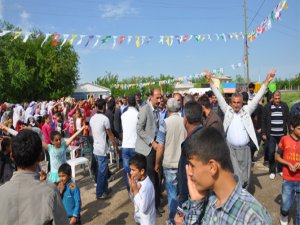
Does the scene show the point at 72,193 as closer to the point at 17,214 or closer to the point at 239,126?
the point at 17,214

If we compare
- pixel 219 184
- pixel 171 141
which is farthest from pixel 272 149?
pixel 219 184

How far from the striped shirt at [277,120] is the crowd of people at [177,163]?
21mm

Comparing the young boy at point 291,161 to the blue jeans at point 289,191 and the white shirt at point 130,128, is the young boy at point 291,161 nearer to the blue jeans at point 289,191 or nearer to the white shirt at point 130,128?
the blue jeans at point 289,191

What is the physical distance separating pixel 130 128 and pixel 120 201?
4.95 feet

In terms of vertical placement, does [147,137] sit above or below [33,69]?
below

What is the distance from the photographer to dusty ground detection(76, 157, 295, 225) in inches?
200

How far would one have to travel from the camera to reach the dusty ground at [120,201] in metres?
5.09

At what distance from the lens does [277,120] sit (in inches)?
258

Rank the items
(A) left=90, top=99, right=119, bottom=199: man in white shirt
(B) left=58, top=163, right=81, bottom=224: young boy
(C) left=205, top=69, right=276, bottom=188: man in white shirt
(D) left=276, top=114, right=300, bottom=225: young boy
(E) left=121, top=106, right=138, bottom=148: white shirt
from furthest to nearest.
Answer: (A) left=90, top=99, right=119, bottom=199: man in white shirt < (E) left=121, top=106, right=138, bottom=148: white shirt < (C) left=205, top=69, right=276, bottom=188: man in white shirt < (D) left=276, top=114, right=300, bottom=225: young boy < (B) left=58, top=163, right=81, bottom=224: young boy

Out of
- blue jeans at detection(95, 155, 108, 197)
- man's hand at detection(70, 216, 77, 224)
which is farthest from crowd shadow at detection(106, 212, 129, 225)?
man's hand at detection(70, 216, 77, 224)

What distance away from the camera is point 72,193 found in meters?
3.80

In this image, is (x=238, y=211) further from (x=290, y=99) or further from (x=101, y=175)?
(x=290, y=99)

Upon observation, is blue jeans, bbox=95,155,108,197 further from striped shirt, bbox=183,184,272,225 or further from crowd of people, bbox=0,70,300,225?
striped shirt, bbox=183,184,272,225

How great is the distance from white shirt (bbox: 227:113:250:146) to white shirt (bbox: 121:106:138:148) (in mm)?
1944
